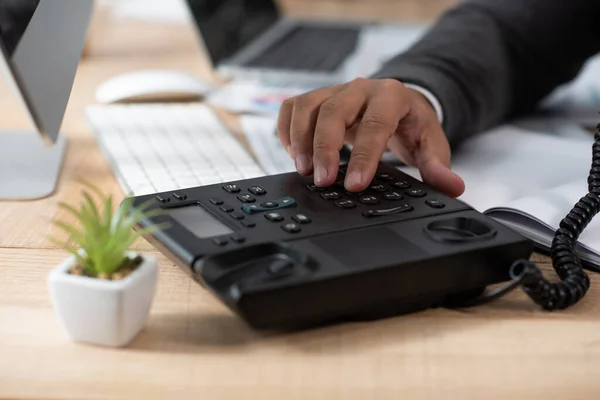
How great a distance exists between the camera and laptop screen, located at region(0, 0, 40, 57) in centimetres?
65

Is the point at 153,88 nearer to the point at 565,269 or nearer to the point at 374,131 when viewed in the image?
the point at 374,131

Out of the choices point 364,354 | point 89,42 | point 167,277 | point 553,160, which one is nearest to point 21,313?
point 167,277

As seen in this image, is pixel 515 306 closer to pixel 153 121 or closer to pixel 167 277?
pixel 167 277

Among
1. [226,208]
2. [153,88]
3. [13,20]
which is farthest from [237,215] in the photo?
[153,88]

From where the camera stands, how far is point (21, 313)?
65 centimetres

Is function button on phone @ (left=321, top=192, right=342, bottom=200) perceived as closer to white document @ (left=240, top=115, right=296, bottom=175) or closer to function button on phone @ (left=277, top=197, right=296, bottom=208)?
function button on phone @ (left=277, top=197, right=296, bottom=208)

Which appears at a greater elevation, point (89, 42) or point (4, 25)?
point (4, 25)

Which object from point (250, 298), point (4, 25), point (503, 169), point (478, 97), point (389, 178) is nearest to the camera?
point (250, 298)

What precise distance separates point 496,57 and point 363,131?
424mm

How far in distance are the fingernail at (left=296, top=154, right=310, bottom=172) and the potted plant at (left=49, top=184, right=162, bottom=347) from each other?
0.24 m

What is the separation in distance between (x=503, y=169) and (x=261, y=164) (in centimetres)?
27

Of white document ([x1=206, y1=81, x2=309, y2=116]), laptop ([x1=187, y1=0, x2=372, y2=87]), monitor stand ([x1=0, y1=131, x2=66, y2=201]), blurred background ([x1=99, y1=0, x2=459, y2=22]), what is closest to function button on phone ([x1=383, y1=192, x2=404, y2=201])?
monitor stand ([x1=0, y1=131, x2=66, y2=201])

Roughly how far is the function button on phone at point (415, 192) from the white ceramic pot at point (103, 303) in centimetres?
25

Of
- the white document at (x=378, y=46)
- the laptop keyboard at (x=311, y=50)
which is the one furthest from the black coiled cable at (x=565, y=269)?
the laptop keyboard at (x=311, y=50)
